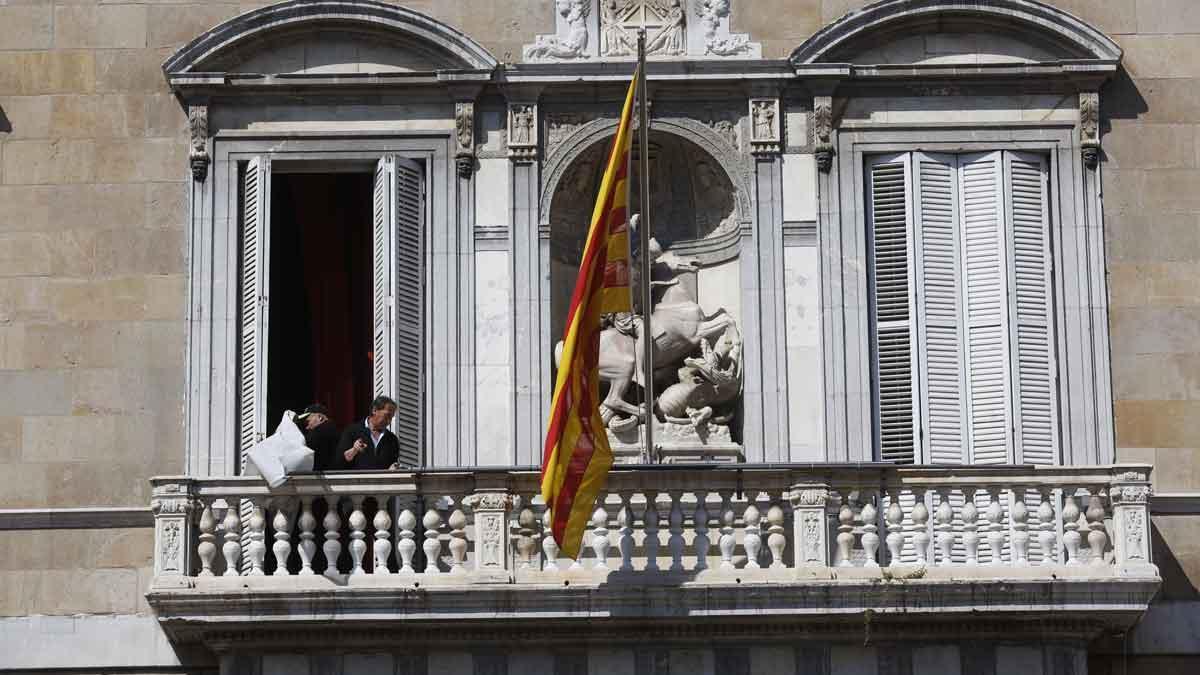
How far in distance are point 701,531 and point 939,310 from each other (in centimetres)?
327

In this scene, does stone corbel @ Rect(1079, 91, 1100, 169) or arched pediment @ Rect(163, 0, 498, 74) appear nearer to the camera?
stone corbel @ Rect(1079, 91, 1100, 169)

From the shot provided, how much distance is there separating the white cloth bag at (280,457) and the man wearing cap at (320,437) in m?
0.70

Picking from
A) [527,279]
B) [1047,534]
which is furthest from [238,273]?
[1047,534]

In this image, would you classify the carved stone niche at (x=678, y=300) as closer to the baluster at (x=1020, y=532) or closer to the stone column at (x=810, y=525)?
the stone column at (x=810, y=525)

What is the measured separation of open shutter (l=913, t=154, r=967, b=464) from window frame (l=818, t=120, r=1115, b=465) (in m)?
0.31

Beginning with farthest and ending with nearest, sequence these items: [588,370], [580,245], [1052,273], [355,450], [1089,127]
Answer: [580,245] < [1089,127] < [1052,273] < [355,450] < [588,370]

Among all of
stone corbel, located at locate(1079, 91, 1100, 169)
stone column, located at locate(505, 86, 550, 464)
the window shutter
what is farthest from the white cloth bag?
stone corbel, located at locate(1079, 91, 1100, 169)

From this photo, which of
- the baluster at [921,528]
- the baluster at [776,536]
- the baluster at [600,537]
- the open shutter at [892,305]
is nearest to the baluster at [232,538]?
the baluster at [600,537]

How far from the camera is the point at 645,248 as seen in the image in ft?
80.5

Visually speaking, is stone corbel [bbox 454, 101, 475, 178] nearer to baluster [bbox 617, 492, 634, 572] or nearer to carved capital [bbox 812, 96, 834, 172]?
carved capital [bbox 812, 96, 834, 172]

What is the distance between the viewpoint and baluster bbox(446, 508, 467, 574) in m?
23.4

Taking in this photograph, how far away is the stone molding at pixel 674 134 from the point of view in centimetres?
2561

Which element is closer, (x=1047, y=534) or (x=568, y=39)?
(x=1047, y=534)

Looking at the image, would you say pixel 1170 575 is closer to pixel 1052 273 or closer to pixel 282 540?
pixel 1052 273
